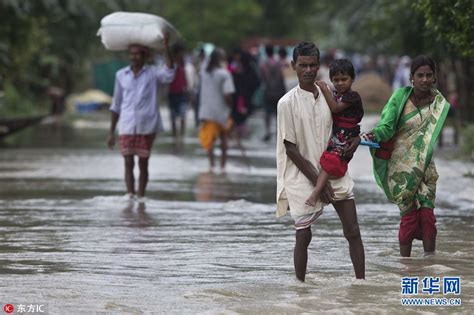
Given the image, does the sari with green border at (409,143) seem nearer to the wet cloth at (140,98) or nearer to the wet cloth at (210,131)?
the wet cloth at (140,98)

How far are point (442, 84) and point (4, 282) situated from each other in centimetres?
1558

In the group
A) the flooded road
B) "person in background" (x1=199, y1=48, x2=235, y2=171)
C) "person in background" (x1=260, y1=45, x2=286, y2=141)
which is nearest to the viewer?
the flooded road

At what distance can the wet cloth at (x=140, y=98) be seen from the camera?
13.9 m

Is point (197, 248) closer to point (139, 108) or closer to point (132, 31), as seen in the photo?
point (139, 108)

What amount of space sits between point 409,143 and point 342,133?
140 centimetres

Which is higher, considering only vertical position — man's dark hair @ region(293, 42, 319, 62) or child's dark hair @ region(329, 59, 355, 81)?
man's dark hair @ region(293, 42, 319, 62)

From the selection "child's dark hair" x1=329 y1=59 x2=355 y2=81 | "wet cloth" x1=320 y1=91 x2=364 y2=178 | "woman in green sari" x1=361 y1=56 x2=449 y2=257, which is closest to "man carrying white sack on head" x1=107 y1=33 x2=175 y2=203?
"woman in green sari" x1=361 y1=56 x2=449 y2=257

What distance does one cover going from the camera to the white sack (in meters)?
13.8

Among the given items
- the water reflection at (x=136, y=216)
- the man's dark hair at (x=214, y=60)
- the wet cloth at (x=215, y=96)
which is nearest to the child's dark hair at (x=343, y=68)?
the water reflection at (x=136, y=216)

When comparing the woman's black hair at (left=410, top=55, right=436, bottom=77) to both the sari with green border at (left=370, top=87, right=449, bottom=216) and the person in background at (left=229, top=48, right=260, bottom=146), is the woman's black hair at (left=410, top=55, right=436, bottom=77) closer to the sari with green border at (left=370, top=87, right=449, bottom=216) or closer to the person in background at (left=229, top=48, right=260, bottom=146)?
the sari with green border at (left=370, top=87, right=449, bottom=216)

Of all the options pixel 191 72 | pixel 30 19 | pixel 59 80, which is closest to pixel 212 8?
pixel 59 80

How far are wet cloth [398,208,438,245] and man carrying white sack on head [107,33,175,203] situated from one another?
4.79 m

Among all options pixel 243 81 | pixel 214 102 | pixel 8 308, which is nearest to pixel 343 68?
pixel 8 308

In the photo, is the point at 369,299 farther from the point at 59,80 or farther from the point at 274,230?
the point at 59,80
